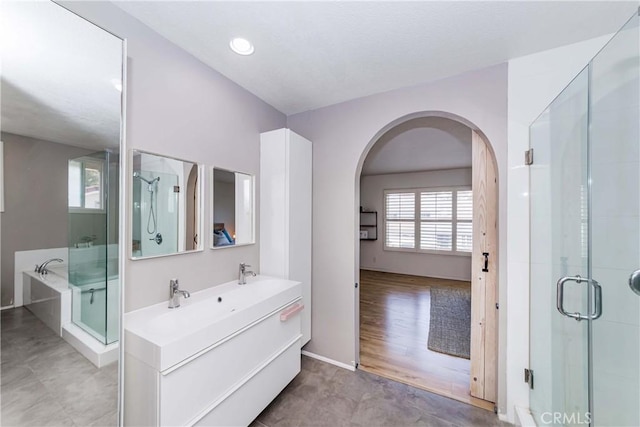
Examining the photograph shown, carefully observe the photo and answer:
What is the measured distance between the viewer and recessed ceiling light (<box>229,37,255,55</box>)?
154 centimetres

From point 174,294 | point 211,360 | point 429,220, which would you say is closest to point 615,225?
point 211,360

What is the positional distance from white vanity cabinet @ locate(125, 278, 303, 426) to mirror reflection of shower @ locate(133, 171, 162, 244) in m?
0.45

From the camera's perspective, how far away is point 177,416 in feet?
3.67

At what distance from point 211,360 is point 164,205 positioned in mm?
991

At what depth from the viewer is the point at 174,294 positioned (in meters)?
1.49

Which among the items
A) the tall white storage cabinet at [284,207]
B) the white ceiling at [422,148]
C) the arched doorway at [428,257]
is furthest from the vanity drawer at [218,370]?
the white ceiling at [422,148]

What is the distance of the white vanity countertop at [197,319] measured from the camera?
3.61 feet

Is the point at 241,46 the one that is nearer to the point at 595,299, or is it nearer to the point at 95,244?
the point at 95,244

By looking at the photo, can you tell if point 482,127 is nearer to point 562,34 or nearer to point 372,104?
point 562,34

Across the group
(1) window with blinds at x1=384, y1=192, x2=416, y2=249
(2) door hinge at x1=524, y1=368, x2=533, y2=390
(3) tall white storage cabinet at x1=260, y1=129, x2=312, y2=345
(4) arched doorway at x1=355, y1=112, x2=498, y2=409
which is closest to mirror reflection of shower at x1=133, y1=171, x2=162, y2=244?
(3) tall white storage cabinet at x1=260, y1=129, x2=312, y2=345

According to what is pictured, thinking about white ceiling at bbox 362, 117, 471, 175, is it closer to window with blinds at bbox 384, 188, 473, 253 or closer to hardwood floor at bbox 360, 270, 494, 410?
window with blinds at bbox 384, 188, 473, 253

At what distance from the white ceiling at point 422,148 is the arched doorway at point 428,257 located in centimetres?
2

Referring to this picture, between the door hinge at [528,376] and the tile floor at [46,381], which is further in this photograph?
the door hinge at [528,376]

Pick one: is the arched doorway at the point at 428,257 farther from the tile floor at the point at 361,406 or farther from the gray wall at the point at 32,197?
the gray wall at the point at 32,197
